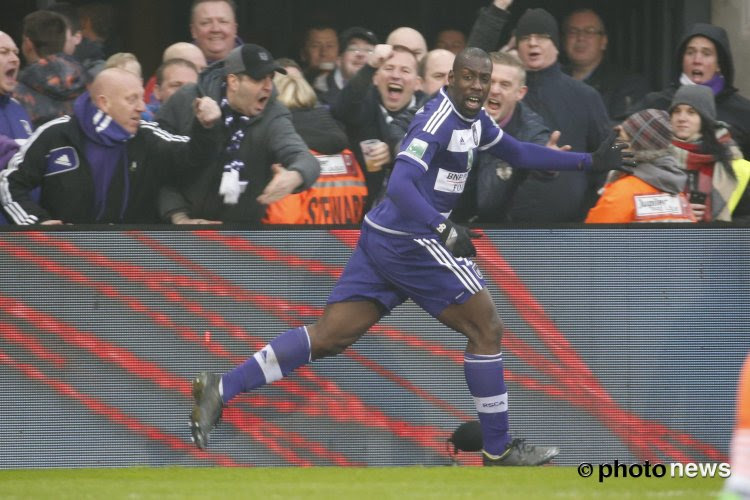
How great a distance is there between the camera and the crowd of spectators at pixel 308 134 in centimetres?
845

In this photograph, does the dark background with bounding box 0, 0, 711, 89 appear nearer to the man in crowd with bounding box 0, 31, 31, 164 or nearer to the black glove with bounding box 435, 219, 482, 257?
the man in crowd with bounding box 0, 31, 31, 164

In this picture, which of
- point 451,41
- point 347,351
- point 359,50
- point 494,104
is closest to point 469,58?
point 494,104

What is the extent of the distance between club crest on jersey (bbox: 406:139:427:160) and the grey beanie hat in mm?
1942

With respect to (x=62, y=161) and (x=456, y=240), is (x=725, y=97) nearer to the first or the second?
(x=456, y=240)

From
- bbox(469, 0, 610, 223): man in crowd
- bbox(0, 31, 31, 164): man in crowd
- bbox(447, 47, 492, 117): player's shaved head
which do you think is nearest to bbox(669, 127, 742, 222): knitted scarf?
bbox(469, 0, 610, 223): man in crowd

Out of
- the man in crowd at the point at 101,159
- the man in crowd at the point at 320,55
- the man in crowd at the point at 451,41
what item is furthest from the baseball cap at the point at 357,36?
the man in crowd at the point at 101,159

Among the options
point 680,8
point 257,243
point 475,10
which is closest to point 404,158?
point 257,243

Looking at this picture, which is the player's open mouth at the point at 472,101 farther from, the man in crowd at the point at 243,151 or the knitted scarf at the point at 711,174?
the knitted scarf at the point at 711,174

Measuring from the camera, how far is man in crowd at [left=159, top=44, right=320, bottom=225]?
→ 8.52 meters

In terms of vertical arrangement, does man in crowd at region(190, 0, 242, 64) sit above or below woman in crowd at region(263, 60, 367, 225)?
above

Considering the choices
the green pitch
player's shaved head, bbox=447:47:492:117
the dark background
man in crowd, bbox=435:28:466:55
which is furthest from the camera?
the dark background

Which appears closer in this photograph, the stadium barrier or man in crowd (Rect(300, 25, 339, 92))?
the stadium barrier

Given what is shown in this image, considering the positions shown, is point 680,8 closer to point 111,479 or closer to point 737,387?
point 737,387

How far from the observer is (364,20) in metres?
13.4
